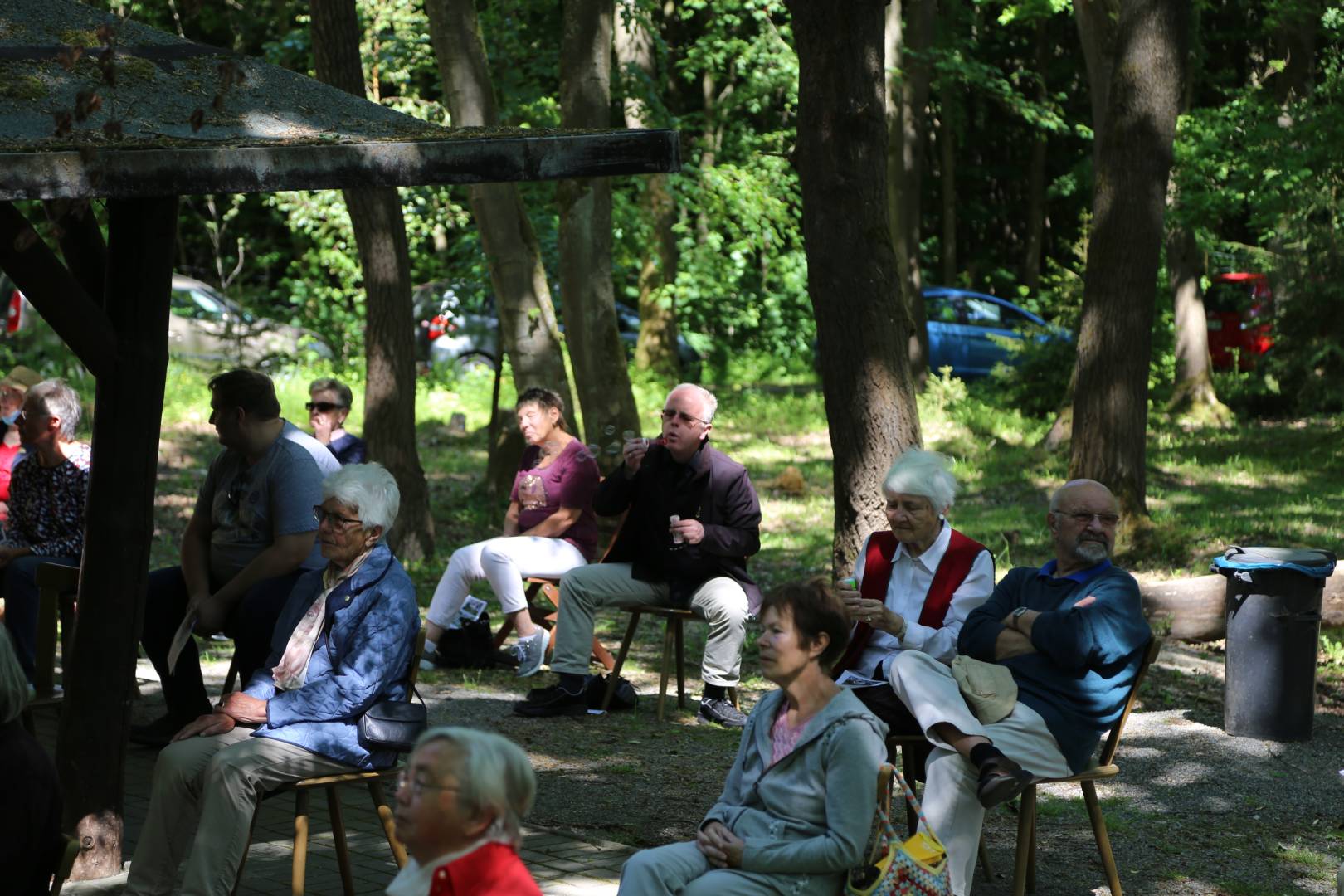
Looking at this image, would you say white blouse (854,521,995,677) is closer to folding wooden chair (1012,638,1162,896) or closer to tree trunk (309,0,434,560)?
folding wooden chair (1012,638,1162,896)

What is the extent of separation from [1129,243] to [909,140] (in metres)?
10.8

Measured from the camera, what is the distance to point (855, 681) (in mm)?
5766

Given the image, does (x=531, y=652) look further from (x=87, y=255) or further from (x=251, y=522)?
(x=87, y=255)

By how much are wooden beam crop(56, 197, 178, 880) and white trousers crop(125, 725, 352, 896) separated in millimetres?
564

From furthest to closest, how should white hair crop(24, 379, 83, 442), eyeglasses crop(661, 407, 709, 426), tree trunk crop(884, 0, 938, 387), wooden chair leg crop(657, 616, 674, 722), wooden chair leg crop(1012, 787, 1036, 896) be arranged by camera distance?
tree trunk crop(884, 0, 938, 387) → wooden chair leg crop(657, 616, 674, 722) → eyeglasses crop(661, 407, 709, 426) → white hair crop(24, 379, 83, 442) → wooden chair leg crop(1012, 787, 1036, 896)

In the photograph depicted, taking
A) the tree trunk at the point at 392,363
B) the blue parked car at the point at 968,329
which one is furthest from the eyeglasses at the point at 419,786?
the blue parked car at the point at 968,329

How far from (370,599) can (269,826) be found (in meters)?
1.57

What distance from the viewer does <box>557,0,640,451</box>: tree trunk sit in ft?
41.9

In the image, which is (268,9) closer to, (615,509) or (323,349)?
(323,349)

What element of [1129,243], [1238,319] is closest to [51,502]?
[1129,243]

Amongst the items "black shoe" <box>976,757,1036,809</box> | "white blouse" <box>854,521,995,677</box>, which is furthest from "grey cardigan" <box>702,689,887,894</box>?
"white blouse" <box>854,521,995,677</box>

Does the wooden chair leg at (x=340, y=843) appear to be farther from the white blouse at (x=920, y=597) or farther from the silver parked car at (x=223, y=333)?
the silver parked car at (x=223, y=333)

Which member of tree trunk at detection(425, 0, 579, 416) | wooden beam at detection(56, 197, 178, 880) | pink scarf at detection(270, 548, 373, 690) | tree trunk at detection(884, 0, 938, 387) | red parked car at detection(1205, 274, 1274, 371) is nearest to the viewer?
pink scarf at detection(270, 548, 373, 690)

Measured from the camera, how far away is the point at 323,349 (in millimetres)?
22078
